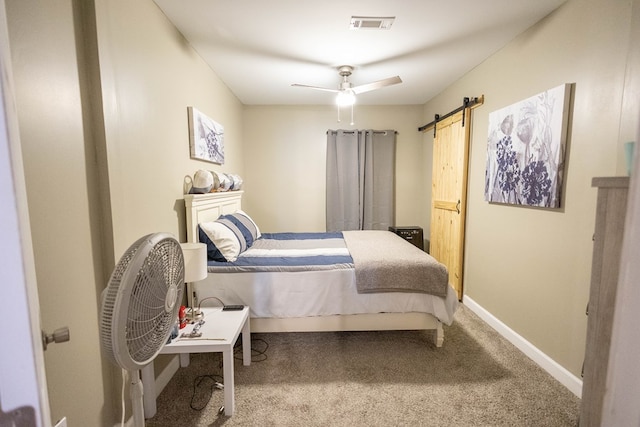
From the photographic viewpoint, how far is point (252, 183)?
4199 mm

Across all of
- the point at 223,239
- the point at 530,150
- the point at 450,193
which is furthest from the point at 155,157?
the point at 450,193

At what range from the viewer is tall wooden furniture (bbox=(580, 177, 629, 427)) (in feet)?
2.84

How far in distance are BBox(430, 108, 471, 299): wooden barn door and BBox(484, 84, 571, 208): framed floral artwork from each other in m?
0.47

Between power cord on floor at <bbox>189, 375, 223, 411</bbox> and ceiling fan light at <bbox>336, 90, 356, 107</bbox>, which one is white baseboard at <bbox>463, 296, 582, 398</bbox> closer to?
power cord on floor at <bbox>189, 375, 223, 411</bbox>

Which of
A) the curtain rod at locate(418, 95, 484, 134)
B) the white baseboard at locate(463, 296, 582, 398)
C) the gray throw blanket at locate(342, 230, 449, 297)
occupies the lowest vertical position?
the white baseboard at locate(463, 296, 582, 398)

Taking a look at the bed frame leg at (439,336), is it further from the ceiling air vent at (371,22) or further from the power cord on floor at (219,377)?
the ceiling air vent at (371,22)

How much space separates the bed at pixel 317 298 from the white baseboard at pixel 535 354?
0.59 meters

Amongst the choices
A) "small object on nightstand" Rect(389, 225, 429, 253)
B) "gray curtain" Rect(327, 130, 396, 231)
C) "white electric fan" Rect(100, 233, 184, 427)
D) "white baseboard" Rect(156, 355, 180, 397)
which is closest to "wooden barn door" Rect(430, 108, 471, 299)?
"small object on nightstand" Rect(389, 225, 429, 253)

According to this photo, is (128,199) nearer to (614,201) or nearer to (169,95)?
(169,95)

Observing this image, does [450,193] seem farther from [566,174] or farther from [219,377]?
[219,377]

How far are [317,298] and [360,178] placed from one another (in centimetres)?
250

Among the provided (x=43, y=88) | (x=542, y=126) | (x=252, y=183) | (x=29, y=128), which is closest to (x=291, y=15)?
(x=43, y=88)

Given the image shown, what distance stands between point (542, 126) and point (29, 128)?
2755 mm

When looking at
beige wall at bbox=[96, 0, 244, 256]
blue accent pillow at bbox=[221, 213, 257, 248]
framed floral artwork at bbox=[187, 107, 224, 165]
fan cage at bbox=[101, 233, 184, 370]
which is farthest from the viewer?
blue accent pillow at bbox=[221, 213, 257, 248]
